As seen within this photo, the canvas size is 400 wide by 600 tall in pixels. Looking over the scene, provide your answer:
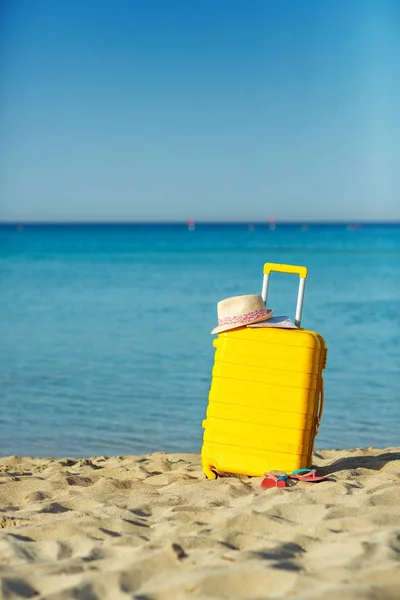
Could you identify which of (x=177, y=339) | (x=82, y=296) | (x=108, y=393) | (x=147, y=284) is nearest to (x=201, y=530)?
(x=108, y=393)

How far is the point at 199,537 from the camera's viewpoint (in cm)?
326

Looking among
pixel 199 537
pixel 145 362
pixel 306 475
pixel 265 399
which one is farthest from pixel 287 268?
pixel 145 362

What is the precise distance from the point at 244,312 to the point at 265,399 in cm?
45

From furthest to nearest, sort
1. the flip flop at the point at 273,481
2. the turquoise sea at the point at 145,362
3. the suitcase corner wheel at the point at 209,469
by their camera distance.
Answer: the turquoise sea at the point at 145,362 → the suitcase corner wheel at the point at 209,469 → the flip flop at the point at 273,481

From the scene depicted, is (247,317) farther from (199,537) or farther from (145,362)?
(145,362)

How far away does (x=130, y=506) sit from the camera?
156 inches

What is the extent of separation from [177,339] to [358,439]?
551 centimetres

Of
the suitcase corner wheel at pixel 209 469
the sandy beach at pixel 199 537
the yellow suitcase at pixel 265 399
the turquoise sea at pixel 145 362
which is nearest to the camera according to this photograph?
the sandy beach at pixel 199 537

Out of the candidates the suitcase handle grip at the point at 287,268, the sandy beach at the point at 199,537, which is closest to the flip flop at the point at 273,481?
the sandy beach at the point at 199,537

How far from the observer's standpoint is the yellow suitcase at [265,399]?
174 inches

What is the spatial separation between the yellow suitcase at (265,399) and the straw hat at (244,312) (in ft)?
0.15

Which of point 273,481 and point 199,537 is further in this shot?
point 273,481

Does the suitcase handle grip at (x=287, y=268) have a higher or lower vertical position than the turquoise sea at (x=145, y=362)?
higher

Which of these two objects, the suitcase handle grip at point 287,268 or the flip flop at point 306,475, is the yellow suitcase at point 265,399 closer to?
the flip flop at point 306,475
